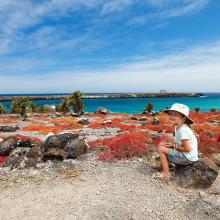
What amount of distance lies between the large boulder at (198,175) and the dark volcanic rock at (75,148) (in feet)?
18.8

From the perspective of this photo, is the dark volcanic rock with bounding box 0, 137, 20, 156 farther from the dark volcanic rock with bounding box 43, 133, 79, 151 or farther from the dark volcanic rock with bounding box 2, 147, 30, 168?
the dark volcanic rock with bounding box 43, 133, 79, 151

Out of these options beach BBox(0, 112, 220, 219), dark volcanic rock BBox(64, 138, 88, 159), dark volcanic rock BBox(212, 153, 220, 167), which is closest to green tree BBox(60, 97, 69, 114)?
dark volcanic rock BBox(64, 138, 88, 159)

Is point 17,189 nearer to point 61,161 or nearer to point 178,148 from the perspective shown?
point 61,161

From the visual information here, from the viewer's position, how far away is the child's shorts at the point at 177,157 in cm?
1051

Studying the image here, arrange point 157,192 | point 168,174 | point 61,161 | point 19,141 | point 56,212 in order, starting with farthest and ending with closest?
point 19,141 < point 61,161 < point 168,174 < point 157,192 < point 56,212

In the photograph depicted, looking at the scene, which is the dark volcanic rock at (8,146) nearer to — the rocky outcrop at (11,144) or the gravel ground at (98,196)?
the rocky outcrop at (11,144)

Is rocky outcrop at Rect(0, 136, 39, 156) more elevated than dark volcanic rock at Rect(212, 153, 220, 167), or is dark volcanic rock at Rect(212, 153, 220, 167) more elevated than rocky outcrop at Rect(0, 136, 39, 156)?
rocky outcrop at Rect(0, 136, 39, 156)

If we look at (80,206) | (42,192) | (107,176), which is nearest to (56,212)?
(80,206)

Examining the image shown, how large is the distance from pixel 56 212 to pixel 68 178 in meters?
2.85

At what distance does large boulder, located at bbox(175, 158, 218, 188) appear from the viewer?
1036cm

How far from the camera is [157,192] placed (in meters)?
10.1

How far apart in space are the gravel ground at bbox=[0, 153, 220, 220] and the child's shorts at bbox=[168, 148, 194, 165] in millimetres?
860

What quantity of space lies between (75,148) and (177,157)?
5.86 m

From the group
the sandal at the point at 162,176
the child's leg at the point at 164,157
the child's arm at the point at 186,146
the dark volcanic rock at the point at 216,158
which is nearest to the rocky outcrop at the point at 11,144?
the sandal at the point at 162,176
